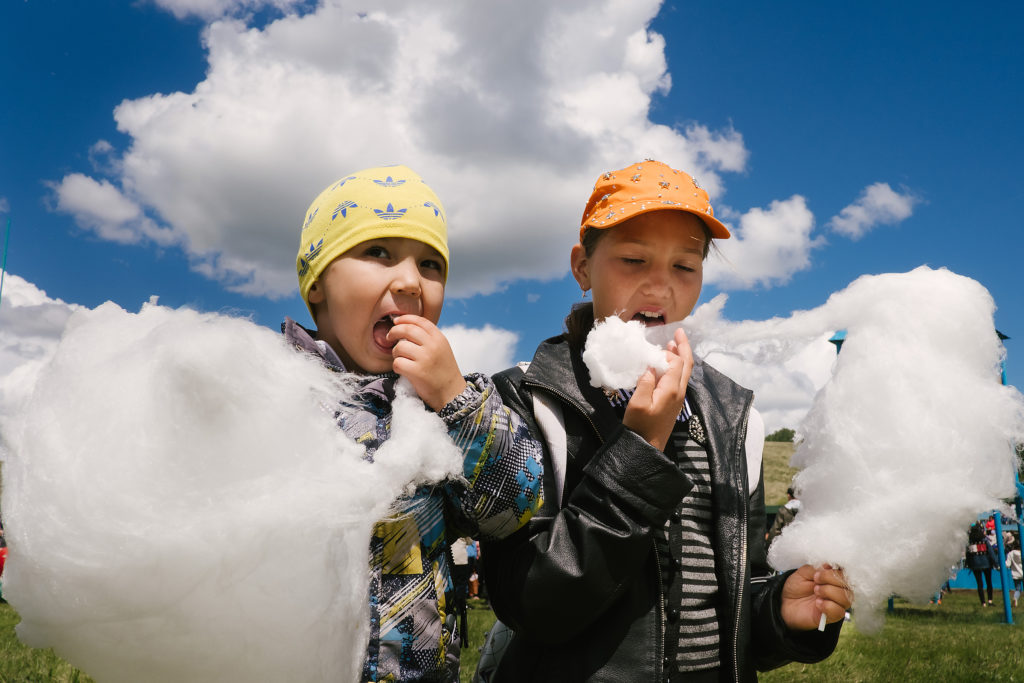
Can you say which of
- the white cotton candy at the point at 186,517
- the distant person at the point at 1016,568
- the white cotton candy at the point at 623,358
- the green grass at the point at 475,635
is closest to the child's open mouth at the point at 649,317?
the white cotton candy at the point at 623,358

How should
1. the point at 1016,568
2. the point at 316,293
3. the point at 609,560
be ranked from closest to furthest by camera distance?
1. the point at 609,560
2. the point at 316,293
3. the point at 1016,568

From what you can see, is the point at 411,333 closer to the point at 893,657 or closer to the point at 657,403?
the point at 657,403

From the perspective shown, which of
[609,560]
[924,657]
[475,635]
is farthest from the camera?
[475,635]

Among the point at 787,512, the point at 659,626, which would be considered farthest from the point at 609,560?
the point at 787,512

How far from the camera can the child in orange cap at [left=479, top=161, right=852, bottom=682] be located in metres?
1.44

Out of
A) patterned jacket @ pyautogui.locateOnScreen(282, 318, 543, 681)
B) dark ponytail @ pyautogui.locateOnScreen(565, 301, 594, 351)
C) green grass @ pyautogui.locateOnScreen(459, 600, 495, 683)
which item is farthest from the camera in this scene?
green grass @ pyautogui.locateOnScreen(459, 600, 495, 683)

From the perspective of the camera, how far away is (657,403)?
4.75 ft

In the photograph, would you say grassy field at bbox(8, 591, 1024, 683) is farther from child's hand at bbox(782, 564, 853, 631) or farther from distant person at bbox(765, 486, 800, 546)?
child's hand at bbox(782, 564, 853, 631)

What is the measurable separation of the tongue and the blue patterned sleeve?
0.66 feet

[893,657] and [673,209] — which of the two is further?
[893,657]

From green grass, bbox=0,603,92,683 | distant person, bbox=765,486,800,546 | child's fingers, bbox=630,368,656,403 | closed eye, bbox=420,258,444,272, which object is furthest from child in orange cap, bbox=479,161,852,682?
green grass, bbox=0,603,92,683

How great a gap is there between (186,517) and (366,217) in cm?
76

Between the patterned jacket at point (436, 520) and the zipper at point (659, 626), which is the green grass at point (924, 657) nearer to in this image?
the zipper at point (659, 626)

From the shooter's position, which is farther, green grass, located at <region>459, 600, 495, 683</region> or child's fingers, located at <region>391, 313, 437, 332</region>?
green grass, located at <region>459, 600, 495, 683</region>
